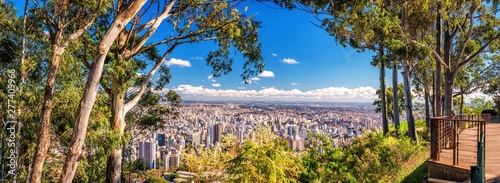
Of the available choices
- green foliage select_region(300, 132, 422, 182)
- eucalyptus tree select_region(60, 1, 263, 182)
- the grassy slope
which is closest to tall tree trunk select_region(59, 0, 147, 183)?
eucalyptus tree select_region(60, 1, 263, 182)

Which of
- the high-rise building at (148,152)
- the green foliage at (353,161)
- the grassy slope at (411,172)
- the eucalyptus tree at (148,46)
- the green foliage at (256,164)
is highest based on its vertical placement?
the eucalyptus tree at (148,46)

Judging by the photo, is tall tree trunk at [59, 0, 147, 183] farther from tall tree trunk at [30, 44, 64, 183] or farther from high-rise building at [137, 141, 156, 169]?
high-rise building at [137, 141, 156, 169]

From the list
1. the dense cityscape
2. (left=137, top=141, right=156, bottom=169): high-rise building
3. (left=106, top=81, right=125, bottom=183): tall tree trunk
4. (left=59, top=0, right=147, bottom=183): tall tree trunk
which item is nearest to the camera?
(left=59, top=0, right=147, bottom=183): tall tree trunk

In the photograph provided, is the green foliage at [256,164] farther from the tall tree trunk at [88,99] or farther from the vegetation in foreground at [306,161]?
the tall tree trunk at [88,99]

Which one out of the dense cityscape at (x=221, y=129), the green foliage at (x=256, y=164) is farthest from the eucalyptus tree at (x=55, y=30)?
the green foliage at (x=256, y=164)

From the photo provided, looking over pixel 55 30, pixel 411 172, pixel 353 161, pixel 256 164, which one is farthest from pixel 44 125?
pixel 411 172

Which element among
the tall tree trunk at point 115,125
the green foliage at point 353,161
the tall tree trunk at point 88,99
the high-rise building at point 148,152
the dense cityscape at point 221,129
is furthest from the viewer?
the high-rise building at point 148,152

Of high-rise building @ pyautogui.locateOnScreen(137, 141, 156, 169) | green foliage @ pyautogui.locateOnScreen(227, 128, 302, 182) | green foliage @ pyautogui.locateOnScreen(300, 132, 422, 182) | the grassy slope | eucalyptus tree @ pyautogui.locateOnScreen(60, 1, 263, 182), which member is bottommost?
high-rise building @ pyautogui.locateOnScreen(137, 141, 156, 169)

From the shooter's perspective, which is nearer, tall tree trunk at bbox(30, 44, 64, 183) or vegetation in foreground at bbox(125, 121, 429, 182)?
vegetation in foreground at bbox(125, 121, 429, 182)
